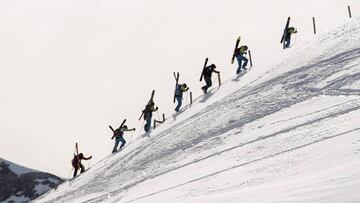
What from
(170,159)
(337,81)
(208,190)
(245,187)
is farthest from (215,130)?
(245,187)

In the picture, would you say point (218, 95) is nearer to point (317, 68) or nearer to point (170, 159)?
point (317, 68)

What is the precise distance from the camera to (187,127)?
19797 mm

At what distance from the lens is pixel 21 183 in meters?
71.9

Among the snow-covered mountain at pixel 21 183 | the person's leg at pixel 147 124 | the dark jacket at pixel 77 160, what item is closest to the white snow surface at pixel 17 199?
the snow-covered mountain at pixel 21 183

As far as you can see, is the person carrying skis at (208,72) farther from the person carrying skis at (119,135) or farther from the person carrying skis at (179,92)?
the person carrying skis at (119,135)

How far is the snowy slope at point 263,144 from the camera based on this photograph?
788 cm

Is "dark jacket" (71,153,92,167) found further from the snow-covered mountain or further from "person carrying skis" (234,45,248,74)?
the snow-covered mountain

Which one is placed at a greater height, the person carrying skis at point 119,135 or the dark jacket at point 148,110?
the dark jacket at point 148,110

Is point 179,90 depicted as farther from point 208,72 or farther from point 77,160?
point 77,160

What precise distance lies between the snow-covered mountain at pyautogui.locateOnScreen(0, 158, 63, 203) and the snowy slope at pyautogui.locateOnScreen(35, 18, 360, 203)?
49853mm

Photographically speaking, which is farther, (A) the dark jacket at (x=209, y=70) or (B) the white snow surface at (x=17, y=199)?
(B) the white snow surface at (x=17, y=199)

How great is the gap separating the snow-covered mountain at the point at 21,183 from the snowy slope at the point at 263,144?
49.9m

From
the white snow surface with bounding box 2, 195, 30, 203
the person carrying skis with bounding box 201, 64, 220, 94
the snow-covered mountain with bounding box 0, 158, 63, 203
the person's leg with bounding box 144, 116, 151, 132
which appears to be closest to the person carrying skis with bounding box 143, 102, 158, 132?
the person's leg with bounding box 144, 116, 151, 132

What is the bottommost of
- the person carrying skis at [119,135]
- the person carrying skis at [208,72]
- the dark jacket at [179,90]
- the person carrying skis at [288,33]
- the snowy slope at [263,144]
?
the snowy slope at [263,144]
